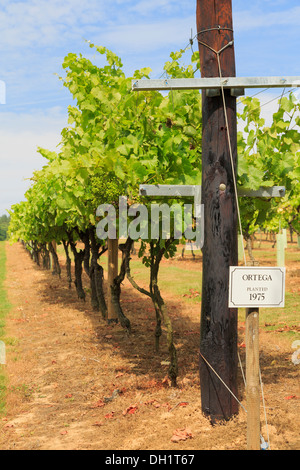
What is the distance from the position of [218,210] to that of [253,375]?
1.92m

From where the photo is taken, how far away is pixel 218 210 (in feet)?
18.0

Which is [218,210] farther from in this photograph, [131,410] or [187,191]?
[131,410]

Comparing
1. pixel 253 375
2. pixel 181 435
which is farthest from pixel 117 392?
pixel 253 375

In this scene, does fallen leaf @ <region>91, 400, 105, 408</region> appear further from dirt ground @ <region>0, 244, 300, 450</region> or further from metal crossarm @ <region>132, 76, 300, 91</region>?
metal crossarm @ <region>132, 76, 300, 91</region>

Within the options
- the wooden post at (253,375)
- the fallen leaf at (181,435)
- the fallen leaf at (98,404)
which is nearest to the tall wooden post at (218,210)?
the fallen leaf at (181,435)

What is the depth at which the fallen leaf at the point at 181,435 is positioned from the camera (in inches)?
197

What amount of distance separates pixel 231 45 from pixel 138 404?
4.73 metres

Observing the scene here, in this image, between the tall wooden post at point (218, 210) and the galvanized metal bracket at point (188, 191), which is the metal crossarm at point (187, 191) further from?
the tall wooden post at point (218, 210)

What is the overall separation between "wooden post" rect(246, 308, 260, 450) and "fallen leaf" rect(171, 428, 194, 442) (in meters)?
0.82

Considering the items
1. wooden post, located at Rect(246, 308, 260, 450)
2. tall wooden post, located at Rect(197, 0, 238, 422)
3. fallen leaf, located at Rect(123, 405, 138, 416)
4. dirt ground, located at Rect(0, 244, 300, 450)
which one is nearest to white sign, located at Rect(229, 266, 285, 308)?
wooden post, located at Rect(246, 308, 260, 450)

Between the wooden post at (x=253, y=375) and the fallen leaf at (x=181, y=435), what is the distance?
2.69 feet

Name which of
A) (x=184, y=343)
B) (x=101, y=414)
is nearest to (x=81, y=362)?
(x=184, y=343)

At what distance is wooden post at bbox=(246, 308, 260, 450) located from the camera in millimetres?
4395
